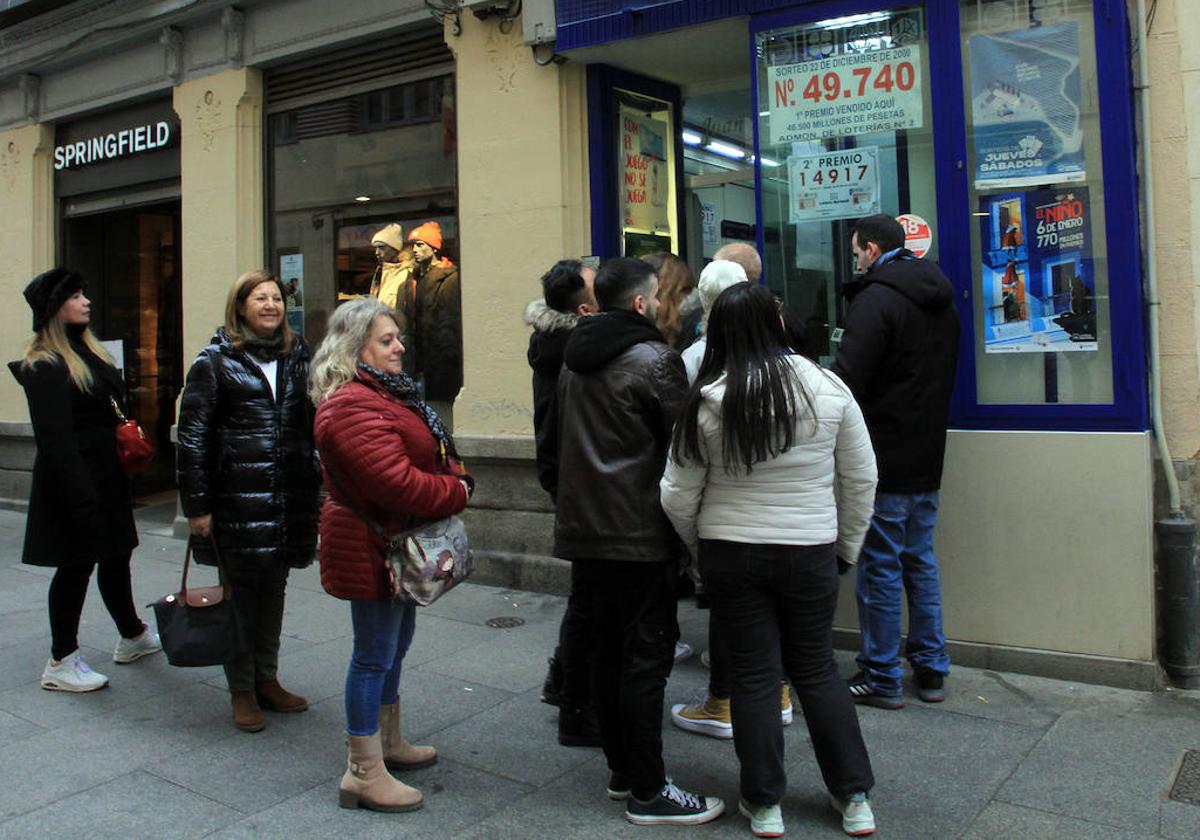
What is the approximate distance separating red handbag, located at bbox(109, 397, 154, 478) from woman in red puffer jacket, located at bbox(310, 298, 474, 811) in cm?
185

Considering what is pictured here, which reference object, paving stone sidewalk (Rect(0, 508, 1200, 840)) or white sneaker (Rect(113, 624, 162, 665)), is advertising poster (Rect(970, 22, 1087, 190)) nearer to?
paving stone sidewalk (Rect(0, 508, 1200, 840))

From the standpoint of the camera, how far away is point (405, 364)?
7.95m

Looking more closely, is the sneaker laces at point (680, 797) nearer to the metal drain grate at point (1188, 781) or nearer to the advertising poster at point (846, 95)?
the metal drain grate at point (1188, 781)

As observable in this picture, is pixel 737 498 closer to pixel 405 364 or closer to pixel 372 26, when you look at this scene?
pixel 405 364

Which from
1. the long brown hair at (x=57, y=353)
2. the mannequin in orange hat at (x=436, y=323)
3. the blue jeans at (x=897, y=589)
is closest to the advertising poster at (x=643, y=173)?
the mannequin in orange hat at (x=436, y=323)

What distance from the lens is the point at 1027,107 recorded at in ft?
17.0

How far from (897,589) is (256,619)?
2.79 meters

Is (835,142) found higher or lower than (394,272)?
higher

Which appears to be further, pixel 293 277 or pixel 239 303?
pixel 293 277

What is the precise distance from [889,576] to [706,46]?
11.5ft

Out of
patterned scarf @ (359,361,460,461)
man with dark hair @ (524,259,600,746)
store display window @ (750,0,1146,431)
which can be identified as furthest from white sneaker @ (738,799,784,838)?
store display window @ (750,0,1146,431)

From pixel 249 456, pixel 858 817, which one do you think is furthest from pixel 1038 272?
pixel 249 456

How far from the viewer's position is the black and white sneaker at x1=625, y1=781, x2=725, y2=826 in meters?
3.54

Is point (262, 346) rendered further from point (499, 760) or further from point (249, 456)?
point (499, 760)
